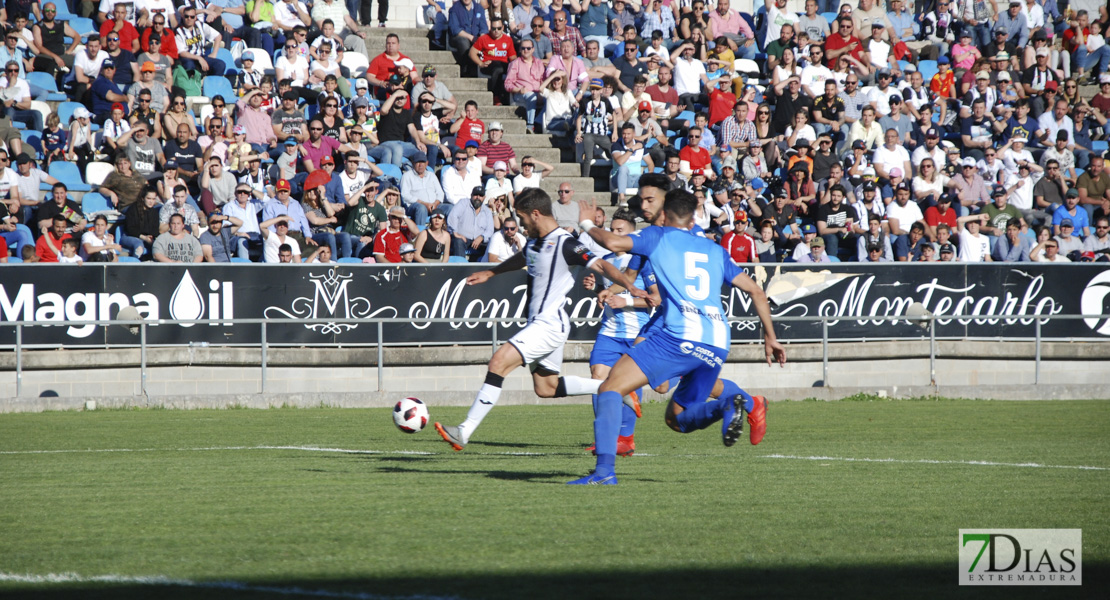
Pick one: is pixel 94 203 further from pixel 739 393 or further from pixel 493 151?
pixel 739 393

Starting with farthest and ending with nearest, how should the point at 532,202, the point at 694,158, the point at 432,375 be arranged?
the point at 694,158 → the point at 432,375 → the point at 532,202

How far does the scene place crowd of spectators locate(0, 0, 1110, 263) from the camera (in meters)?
19.4

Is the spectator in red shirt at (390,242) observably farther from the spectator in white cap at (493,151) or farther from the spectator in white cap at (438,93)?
the spectator in white cap at (438,93)

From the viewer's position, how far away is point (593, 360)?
449 inches

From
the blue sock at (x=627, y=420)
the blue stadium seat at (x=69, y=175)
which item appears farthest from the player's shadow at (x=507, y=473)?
the blue stadium seat at (x=69, y=175)

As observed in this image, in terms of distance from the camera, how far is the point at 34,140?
19.9 metres

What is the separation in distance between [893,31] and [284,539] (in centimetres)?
2449

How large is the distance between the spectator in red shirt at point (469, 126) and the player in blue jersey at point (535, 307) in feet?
39.6

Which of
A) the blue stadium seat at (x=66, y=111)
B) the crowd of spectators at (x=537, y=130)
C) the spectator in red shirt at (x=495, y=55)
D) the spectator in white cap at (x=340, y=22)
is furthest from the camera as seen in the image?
the spectator in red shirt at (x=495, y=55)

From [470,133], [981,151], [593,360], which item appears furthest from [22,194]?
[981,151]

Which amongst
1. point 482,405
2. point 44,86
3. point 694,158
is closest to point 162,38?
point 44,86

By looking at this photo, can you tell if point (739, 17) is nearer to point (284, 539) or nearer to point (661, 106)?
point (661, 106)

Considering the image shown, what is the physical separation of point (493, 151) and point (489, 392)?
12.5 m

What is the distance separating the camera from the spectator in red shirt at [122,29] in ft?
68.4
